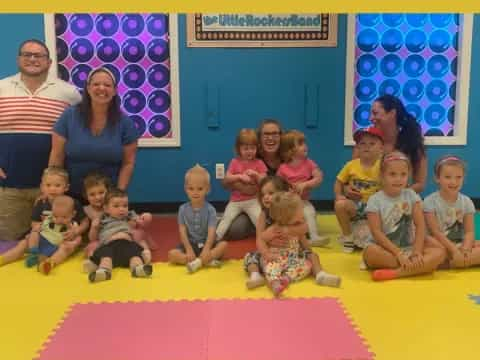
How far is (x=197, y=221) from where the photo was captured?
3771 millimetres

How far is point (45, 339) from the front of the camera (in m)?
2.53

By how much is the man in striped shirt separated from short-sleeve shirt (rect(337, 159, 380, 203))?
2.52 metres

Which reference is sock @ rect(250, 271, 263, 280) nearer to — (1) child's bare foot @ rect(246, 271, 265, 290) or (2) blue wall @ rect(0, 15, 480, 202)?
(1) child's bare foot @ rect(246, 271, 265, 290)

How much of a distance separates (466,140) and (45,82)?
4.48 meters

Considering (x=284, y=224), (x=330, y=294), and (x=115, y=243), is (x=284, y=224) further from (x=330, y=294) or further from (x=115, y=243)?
(x=115, y=243)

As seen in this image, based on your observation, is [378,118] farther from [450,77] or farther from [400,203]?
[450,77]

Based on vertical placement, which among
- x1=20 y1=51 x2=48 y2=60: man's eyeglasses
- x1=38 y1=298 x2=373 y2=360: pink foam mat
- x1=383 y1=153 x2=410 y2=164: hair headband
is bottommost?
x1=38 y1=298 x2=373 y2=360: pink foam mat

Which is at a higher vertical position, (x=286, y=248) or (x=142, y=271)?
(x=286, y=248)

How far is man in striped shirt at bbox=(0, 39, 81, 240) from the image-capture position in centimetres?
430

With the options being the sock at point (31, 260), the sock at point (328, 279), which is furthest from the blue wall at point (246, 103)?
the sock at point (328, 279)

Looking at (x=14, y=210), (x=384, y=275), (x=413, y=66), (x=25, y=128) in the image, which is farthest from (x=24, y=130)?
(x=413, y=66)

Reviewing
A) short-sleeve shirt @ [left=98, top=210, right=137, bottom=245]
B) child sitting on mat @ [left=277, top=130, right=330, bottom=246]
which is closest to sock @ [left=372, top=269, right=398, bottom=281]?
child sitting on mat @ [left=277, top=130, right=330, bottom=246]

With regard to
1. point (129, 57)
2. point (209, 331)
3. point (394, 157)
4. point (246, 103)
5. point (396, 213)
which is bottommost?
point (209, 331)

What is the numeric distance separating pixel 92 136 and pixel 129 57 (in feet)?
5.49
